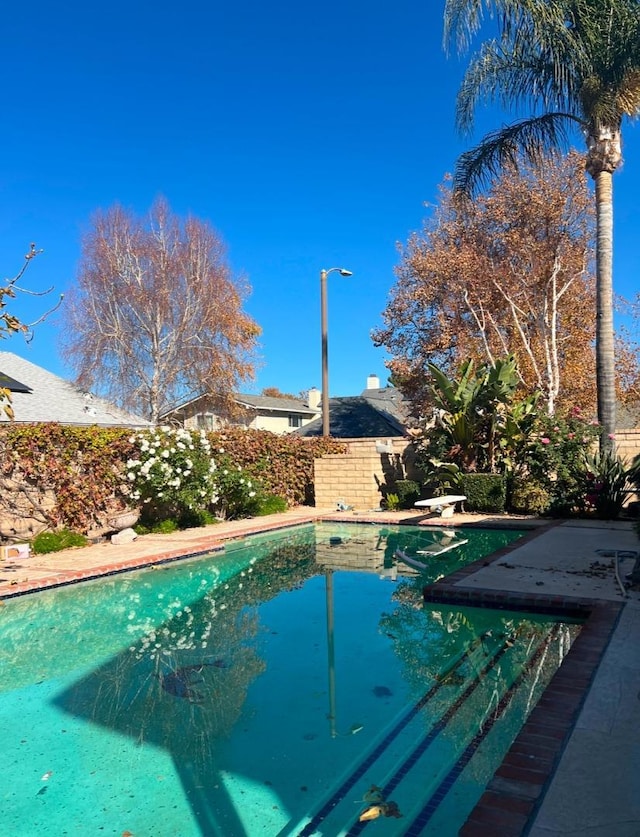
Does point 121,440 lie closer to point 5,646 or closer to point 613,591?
point 5,646

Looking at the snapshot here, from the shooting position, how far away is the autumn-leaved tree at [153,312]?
27562mm

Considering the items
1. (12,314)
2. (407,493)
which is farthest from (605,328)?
(12,314)

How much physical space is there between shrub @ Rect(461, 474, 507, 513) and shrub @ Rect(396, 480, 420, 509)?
197 centimetres

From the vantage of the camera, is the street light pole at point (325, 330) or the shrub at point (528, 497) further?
the street light pole at point (325, 330)

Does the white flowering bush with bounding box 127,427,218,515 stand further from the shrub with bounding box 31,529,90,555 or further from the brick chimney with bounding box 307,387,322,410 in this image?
the brick chimney with bounding box 307,387,322,410

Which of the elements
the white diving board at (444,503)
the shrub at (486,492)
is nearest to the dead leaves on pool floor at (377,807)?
the white diving board at (444,503)

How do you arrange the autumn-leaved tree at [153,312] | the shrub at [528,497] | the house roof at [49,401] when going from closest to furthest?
1. the shrub at [528,497]
2. the house roof at [49,401]
3. the autumn-leaved tree at [153,312]

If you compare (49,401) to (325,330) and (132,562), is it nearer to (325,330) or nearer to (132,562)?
(325,330)

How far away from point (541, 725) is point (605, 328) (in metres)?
11.8

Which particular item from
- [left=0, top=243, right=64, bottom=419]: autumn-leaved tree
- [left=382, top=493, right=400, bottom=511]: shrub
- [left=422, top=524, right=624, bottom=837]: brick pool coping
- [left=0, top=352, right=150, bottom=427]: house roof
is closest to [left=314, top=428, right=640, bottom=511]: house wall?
[left=382, top=493, right=400, bottom=511]: shrub

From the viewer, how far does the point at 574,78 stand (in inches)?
526

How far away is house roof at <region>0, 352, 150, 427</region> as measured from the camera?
17.2 m

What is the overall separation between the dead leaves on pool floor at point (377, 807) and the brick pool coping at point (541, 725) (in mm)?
594

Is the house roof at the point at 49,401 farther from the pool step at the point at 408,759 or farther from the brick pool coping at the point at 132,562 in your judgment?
the pool step at the point at 408,759
